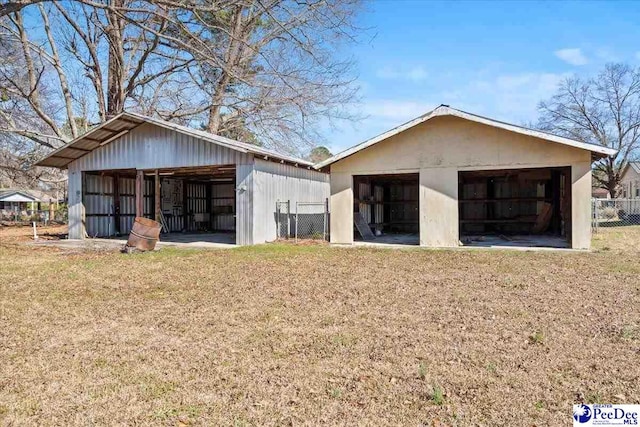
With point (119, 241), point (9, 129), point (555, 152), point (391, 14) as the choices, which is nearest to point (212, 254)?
point (119, 241)

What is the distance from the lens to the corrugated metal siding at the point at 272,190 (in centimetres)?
1430

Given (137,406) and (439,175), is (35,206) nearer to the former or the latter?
(439,175)

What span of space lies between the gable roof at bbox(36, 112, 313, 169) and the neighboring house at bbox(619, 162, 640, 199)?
26.6 meters

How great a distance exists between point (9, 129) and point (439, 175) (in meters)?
19.0

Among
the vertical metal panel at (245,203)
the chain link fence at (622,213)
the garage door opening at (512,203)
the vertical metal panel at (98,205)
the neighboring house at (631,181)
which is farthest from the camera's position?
the neighboring house at (631,181)

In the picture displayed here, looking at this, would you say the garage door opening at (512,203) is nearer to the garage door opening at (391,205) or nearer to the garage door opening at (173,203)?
the garage door opening at (391,205)

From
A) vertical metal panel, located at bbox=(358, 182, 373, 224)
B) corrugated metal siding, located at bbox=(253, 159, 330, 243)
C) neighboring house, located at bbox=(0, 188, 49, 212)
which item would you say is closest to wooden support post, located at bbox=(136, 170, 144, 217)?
corrugated metal siding, located at bbox=(253, 159, 330, 243)

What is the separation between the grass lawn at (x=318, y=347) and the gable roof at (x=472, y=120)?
3.77m

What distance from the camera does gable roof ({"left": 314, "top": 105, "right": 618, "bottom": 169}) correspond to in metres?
10.8

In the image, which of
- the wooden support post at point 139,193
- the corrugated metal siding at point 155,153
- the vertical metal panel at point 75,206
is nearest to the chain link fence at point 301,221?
the corrugated metal siding at point 155,153

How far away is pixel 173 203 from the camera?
21156mm

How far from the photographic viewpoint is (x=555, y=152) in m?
11.5

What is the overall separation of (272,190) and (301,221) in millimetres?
2565

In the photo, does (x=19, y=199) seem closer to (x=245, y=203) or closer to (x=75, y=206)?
(x=75, y=206)
